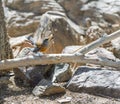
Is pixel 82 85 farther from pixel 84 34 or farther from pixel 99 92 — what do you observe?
pixel 84 34

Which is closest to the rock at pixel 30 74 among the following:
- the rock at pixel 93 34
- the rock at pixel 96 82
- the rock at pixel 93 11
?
the rock at pixel 96 82

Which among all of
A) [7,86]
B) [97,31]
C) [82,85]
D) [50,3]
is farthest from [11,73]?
[50,3]

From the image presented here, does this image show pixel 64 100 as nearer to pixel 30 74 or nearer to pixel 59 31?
pixel 30 74

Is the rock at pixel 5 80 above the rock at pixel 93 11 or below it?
above

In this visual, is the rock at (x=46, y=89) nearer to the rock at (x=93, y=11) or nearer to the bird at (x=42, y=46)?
the bird at (x=42, y=46)

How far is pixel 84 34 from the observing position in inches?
320

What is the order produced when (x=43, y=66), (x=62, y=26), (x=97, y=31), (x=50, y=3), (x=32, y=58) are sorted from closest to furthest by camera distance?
(x=32, y=58) → (x=43, y=66) → (x=62, y=26) → (x=97, y=31) → (x=50, y=3)

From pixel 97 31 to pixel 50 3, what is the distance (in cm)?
190

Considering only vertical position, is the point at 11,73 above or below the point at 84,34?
above

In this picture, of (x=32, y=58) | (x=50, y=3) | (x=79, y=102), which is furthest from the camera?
(x=50, y=3)

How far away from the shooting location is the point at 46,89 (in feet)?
12.9

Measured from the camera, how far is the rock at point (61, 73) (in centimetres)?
434

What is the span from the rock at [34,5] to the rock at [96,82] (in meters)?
4.85

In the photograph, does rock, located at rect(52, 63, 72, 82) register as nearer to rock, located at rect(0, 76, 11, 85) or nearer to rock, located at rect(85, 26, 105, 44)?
rock, located at rect(0, 76, 11, 85)
